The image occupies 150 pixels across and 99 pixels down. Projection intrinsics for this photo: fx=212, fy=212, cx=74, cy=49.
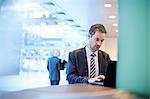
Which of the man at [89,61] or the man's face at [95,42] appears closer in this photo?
the man at [89,61]

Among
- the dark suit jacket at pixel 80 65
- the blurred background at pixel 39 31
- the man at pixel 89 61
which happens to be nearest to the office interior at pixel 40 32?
the blurred background at pixel 39 31

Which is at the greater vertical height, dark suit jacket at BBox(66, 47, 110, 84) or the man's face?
the man's face

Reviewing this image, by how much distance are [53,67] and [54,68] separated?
28 mm

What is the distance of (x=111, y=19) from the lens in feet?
12.5

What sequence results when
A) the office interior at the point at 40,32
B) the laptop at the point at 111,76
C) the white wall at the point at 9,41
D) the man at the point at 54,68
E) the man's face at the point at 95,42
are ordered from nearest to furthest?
the laptop at the point at 111,76 → the man's face at the point at 95,42 → the office interior at the point at 40,32 → the white wall at the point at 9,41 → the man at the point at 54,68

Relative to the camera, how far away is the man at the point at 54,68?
13.5ft

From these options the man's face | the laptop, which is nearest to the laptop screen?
the laptop

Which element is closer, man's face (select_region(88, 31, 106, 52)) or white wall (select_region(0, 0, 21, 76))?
man's face (select_region(88, 31, 106, 52))

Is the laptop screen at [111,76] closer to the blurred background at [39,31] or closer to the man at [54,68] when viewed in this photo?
the blurred background at [39,31]

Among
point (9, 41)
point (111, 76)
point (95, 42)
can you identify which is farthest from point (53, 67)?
point (111, 76)

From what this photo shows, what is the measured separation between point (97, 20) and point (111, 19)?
0.89 ft

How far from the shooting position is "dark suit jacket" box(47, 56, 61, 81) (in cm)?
412

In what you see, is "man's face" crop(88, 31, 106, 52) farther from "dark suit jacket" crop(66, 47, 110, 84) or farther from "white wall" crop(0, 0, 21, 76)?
"white wall" crop(0, 0, 21, 76)

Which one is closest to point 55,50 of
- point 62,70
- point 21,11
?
point 62,70
